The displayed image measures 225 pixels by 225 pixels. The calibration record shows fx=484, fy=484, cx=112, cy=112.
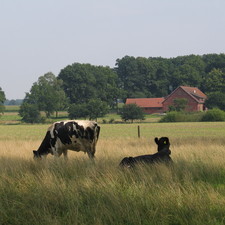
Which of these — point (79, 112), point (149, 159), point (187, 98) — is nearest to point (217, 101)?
point (187, 98)

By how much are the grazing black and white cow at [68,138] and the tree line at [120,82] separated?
85.1 m

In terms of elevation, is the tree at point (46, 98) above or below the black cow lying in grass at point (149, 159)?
above

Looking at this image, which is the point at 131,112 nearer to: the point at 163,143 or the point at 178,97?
the point at 178,97

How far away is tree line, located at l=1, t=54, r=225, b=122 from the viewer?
4557 inches

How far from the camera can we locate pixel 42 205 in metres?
7.33

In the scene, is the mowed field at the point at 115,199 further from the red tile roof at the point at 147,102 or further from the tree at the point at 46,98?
the red tile roof at the point at 147,102

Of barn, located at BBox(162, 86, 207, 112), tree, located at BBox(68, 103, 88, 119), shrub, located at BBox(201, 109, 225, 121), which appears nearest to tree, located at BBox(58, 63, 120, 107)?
barn, located at BBox(162, 86, 207, 112)

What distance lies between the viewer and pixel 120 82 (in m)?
153

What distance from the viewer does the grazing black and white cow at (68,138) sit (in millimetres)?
15109

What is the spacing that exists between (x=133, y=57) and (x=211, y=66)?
83.3 ft

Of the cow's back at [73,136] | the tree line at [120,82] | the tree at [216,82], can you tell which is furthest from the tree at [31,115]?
the cow's back at [73,136]

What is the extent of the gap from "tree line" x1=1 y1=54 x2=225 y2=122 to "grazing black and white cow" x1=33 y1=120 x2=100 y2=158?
279 feet

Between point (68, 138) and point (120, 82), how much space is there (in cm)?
13795

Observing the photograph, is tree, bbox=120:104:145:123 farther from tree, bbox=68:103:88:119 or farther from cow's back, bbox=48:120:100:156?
cow's back, bbox=48:120:100:156
